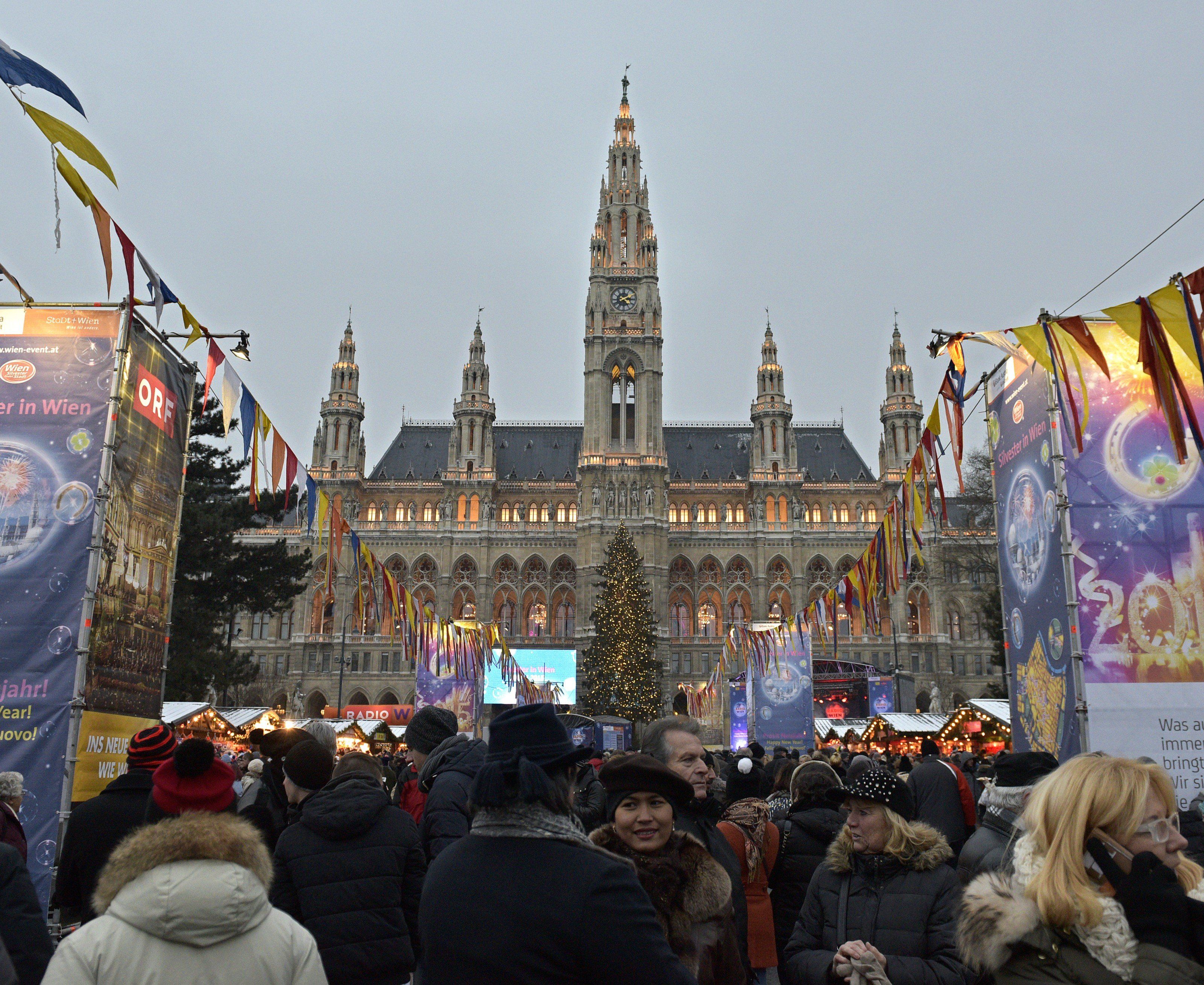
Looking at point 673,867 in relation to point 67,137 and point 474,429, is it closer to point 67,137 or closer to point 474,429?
point 67,137

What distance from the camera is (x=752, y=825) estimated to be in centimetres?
549

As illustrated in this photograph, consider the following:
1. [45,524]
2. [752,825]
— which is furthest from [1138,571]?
[45,524]

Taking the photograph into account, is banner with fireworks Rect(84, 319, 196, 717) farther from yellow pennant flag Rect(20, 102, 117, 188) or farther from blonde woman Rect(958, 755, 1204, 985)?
blonde woman Rect(958, 755, 1204, 985)

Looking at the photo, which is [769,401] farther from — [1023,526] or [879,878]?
[879,878]

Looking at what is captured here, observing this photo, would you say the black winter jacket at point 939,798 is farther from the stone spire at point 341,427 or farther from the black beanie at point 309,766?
the stone spire at point 341,427

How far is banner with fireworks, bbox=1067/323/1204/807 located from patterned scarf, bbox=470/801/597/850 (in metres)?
8.44

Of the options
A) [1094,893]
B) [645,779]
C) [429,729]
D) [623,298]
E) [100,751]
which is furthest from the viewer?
[623,298]

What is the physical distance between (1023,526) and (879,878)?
7.90 m

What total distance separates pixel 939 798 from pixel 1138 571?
4119 mm

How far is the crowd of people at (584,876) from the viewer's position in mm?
2670

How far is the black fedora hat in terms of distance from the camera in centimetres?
296

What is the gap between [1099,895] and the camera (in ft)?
8.61

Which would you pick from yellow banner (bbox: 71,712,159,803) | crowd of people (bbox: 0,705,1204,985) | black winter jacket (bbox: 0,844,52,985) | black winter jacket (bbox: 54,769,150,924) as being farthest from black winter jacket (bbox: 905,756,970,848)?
yellow banner (bbox: 71,712,159,803)

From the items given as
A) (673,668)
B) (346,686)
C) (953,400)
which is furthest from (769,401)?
(953,400)
